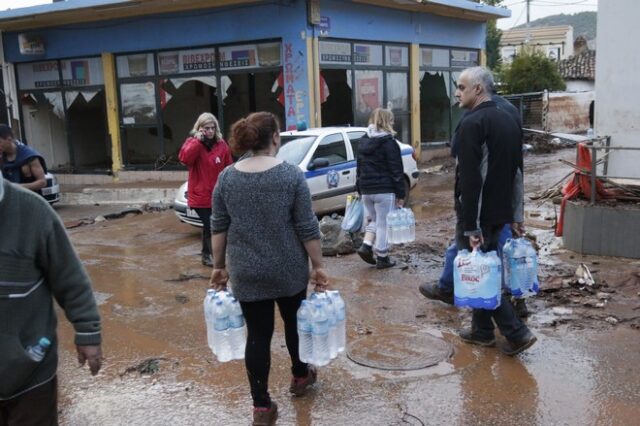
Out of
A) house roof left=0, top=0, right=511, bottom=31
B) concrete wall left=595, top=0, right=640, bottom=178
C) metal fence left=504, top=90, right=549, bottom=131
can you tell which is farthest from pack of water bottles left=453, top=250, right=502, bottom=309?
metal fence left=504, top=90, right=549, bottom=131

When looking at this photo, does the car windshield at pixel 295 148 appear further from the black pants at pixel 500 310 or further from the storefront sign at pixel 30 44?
the storefront sign at pixel 30 44

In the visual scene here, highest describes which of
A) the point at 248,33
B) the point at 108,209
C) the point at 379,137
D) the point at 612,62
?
the point at 248,33

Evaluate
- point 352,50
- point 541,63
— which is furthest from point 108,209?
point 541,63

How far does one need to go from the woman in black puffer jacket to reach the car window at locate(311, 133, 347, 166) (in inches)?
102

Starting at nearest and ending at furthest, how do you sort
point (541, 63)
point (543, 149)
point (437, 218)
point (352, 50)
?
point (437, 218)
point (352, 50)
point (543, 149)
point (541, 63)

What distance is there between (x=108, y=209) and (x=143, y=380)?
9806mm

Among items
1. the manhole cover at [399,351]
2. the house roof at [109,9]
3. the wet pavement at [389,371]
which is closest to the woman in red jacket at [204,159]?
the wet pavement at [389,371]

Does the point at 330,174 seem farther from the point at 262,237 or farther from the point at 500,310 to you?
the point at 262,237

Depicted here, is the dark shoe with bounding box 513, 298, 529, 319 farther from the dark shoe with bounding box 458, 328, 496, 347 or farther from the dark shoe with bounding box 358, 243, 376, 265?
the dark shoe with bounding box 358, 243, 376, 265

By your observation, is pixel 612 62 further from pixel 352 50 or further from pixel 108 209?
pixel 108 209

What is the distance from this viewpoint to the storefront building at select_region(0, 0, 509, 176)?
565 inches

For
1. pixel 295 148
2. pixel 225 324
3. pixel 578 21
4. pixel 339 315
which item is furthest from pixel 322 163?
pixel 578 21

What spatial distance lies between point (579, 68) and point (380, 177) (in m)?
36.0

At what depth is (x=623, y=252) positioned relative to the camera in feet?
23.4
